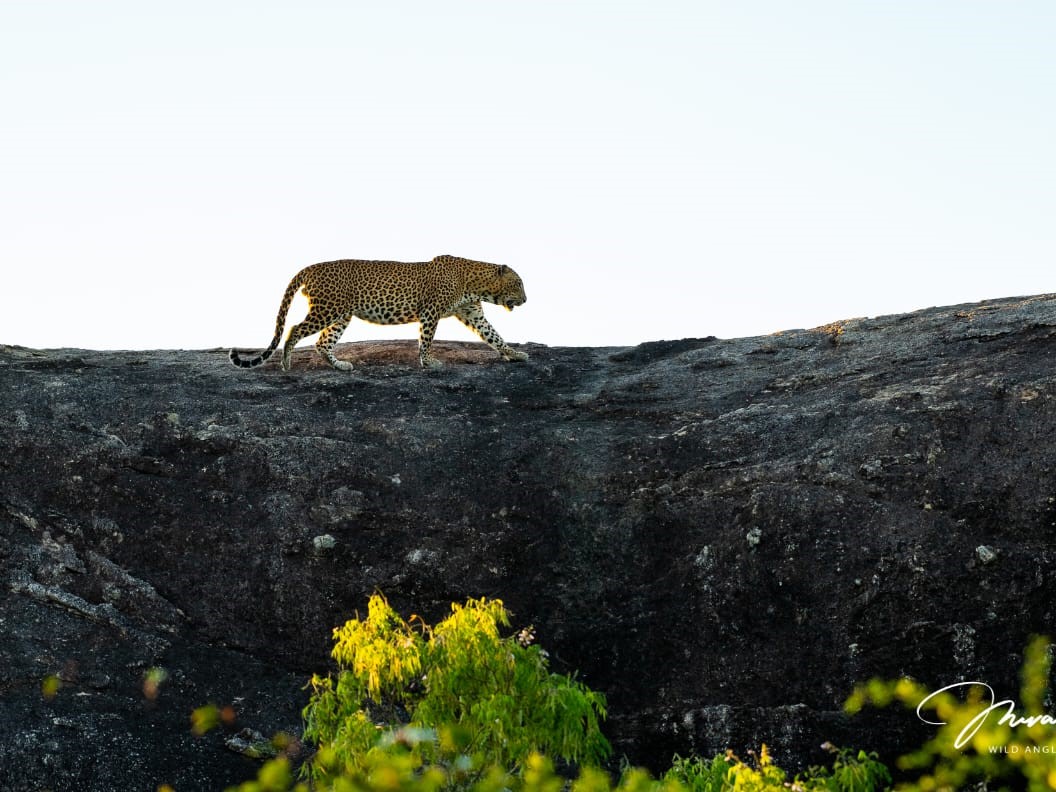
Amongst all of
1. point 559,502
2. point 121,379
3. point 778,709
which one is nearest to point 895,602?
point 778,709

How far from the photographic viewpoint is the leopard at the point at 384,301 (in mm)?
21359

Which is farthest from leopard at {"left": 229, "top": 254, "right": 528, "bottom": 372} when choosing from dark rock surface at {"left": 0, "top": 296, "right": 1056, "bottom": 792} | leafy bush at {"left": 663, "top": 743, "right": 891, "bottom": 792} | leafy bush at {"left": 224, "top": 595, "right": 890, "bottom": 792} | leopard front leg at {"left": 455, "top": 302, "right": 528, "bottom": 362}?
leafy bush at {"left": 663, "top": 743, "right": 891, "bottom": 792}

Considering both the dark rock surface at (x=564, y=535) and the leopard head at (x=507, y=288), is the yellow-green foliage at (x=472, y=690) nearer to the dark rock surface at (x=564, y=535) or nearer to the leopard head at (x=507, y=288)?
the dark rock surface at (x=564, y=535)

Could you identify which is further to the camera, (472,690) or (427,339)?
(427,339)

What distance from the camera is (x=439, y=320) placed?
72.7 ft

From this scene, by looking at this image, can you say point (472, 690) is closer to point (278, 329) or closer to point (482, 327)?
Answer: point (278, 329)

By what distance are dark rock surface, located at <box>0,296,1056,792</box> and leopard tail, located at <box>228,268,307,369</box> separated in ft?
2.90

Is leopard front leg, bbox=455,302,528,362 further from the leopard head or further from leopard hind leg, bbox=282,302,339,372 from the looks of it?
leopard hind leg, bbox=282,302,339,372

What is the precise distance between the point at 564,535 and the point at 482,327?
651 cm
